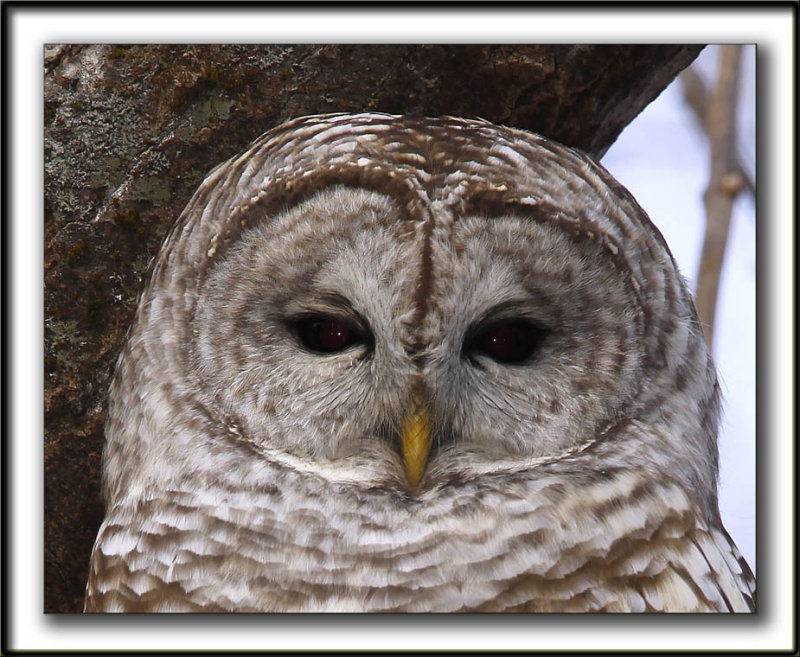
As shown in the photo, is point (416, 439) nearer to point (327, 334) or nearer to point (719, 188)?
point (327, 334)

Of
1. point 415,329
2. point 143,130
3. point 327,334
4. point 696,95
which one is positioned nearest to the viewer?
point 415,329

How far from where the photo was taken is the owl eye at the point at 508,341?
1.98 m

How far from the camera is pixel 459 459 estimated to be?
6.64ft

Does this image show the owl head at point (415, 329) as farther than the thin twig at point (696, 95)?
No

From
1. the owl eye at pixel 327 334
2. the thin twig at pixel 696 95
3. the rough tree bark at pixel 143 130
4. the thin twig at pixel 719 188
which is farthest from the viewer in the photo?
the thin twig at pixel 696 95

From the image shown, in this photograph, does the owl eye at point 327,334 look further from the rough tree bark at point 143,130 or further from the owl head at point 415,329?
the rough tree bark at point 143,130

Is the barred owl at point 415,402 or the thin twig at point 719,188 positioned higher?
the thin twig at point 719,188

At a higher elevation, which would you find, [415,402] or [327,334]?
[327,334]

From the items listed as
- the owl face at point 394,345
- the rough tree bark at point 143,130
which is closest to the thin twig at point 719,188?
the rough tree bark at point 143,130

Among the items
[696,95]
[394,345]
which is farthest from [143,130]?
[696,95]

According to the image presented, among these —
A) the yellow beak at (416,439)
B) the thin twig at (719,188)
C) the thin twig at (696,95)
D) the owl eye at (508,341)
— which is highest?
the thin twig at (696,95)

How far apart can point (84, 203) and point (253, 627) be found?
3.30ft

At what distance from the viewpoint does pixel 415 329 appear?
74.1 inches

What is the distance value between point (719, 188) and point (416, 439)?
3.37 feet
